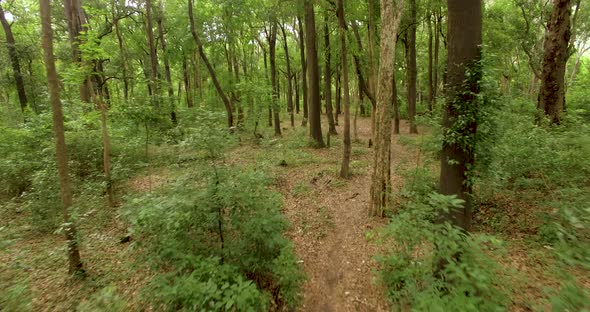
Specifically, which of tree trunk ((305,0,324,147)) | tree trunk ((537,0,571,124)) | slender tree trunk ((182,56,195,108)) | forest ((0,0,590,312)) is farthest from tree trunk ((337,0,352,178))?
slender tree trunk ((182,56,195,108))

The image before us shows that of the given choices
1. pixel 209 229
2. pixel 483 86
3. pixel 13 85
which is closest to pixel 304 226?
pixel 209 229

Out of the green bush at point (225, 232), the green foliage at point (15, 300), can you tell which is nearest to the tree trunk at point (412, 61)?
the green bush at point (225, 232)

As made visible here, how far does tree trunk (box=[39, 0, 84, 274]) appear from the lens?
14.8 ft

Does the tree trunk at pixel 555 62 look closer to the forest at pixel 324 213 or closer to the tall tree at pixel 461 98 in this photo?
the forest at pixel 324 213

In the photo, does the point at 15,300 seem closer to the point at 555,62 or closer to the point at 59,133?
the point at 59,133

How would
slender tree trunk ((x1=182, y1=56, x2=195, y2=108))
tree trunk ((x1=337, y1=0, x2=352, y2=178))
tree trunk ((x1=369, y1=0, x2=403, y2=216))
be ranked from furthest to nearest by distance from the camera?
slender tree trunk ((x1=182, y1=56, x2=195, y2=108)) < tree trunk ((x1=337, y1=0, x2=352, y2=178)) < tree trunk ((x1=369, y1=0, x2=403, y2=216))

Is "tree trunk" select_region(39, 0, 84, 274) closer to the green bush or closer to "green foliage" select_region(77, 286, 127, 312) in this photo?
"green foliage" select_region(77, 286, 127, 312)

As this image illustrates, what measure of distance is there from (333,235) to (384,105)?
3.29 m

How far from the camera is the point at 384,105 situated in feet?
19.9

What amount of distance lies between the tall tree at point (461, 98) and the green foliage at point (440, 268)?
80 cm

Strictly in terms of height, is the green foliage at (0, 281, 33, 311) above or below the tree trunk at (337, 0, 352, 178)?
below

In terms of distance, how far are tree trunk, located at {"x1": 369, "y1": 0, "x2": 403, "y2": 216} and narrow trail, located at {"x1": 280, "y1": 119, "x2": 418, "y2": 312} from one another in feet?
2.06

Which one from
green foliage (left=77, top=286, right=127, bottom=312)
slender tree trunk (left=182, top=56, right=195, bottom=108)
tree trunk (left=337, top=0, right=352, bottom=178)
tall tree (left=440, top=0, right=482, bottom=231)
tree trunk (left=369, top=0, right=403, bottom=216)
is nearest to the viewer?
green foliage (left=77, top=286, right=127, bottom=312)

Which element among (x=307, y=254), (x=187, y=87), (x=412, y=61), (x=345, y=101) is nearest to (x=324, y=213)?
(x=307, y=254)
